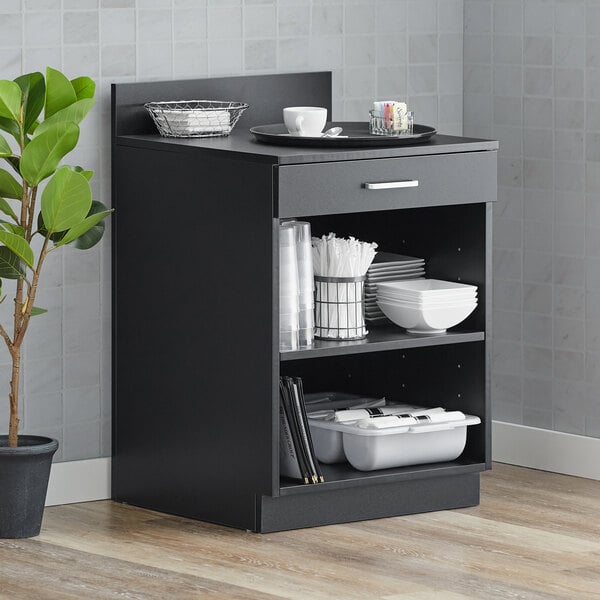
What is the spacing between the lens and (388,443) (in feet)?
12.6

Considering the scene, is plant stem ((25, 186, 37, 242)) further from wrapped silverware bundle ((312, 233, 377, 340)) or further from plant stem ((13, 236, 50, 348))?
wrapped silverware bundle ((312, 233, 377, 340))

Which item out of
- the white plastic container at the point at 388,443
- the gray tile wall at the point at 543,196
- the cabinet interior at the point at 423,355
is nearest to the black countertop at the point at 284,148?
the cabinet interior at the point at 423,355

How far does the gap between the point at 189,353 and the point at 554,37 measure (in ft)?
4.19

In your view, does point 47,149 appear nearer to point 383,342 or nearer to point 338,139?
point 338,139

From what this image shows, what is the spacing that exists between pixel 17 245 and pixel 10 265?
0.30 feet

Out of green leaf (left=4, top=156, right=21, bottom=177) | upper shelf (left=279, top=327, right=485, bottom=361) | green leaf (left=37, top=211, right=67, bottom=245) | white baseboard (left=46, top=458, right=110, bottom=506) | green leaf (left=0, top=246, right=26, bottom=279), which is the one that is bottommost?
white baseboard (left=46, top=458, right=110, bottom=506)

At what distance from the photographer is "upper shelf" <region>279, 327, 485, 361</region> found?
145 inches

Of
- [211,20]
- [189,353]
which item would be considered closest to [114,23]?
[211,20]

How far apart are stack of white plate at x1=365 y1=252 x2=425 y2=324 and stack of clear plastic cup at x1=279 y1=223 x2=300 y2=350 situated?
310 millimetres

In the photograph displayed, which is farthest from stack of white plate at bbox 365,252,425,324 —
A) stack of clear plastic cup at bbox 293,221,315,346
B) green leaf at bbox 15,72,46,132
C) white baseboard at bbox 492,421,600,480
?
green leaf at bbox 15,72,46,132

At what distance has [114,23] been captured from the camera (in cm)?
394

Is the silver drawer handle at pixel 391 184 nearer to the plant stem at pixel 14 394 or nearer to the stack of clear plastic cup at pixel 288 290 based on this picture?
the stack of clear plastic cup at pixel 288 290

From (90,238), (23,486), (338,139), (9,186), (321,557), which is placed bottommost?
(321,557)

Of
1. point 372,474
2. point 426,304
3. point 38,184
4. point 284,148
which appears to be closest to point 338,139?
point 284,148
